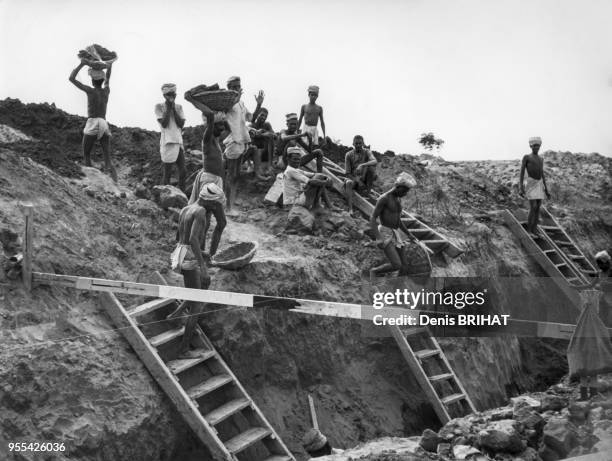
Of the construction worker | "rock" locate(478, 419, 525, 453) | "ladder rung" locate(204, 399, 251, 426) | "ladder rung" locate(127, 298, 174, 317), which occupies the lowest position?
the construction worker

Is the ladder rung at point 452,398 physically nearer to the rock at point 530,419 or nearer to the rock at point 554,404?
the rock at point 554,404

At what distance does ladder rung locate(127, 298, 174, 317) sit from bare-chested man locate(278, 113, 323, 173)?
4404mm

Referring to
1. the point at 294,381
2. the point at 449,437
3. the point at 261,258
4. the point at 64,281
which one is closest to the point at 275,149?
the point at 261,258

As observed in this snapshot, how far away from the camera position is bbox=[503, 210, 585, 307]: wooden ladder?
49.3 feet

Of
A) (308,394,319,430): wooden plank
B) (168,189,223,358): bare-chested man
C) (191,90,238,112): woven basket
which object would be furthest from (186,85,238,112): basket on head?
(308,394,319,430): wooden plank

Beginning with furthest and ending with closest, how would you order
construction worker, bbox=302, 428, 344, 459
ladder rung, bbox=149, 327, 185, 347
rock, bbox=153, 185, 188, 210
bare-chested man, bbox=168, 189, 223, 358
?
rock, bbox=153, 185, 188, 210
construction worker, bbox=302, 428, 344, 459
bare-chested man, bbox=168, 189, 223, 358
ladder rung, bbox=149, 327, 185, 347

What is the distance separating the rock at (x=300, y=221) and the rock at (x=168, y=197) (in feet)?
5.19

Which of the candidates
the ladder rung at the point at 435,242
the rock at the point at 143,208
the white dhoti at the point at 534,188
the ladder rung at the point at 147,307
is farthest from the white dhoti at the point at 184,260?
the white dhoti at the point at 534,188

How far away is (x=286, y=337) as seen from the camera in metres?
10.7

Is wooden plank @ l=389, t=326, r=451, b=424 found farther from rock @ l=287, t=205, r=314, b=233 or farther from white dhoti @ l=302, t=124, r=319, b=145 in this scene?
white dhoti @ l=302, t=124, r=319, b=145

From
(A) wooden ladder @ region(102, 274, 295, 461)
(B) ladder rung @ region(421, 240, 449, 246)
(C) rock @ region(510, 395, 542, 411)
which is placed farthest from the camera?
(B) ladder rung @ region(421, 240, 449, 246)

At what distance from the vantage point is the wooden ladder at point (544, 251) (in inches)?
591

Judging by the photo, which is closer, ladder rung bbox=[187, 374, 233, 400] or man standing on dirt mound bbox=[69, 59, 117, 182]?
ladder rung bbox=[187, 374, 233, 400]

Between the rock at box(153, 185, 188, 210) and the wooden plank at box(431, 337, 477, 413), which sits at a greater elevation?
the rock at box(153, 185, 188, 210)
